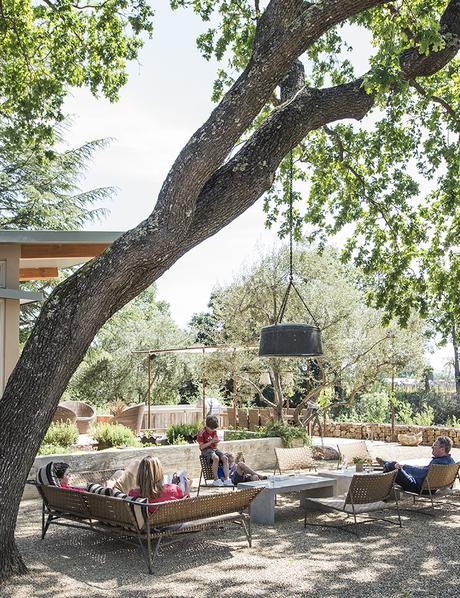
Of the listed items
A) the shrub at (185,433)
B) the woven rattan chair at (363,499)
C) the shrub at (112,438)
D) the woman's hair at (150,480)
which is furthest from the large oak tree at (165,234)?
the shrub at (185,433)

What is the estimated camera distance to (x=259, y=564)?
648 cm

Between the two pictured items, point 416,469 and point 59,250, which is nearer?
point 416,469

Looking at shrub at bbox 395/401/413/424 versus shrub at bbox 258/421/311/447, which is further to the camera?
shrub at bbox 395/401/413/424

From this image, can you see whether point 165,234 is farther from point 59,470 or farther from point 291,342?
point 59,470

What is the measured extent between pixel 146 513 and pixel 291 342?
8.75ft

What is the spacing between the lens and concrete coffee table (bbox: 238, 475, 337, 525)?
335 inches

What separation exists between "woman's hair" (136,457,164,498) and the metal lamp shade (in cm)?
203

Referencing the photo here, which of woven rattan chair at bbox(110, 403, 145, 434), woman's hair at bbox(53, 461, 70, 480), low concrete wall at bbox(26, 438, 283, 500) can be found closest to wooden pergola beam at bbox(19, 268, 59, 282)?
woven rattan chair at bbox(110, 403, 145, 434)

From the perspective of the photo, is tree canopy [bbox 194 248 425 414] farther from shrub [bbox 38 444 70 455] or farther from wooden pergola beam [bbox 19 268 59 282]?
shrub [bbox 38 444 70 455]

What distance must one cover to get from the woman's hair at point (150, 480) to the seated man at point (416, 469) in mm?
3410

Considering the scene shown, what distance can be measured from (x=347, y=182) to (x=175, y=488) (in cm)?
632

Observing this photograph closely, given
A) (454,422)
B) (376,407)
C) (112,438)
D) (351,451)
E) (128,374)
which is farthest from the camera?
(128,374)

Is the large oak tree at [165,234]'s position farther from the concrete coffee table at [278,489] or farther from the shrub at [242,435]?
A: the shrub at [242,435]

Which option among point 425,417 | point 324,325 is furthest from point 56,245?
point 425,417
